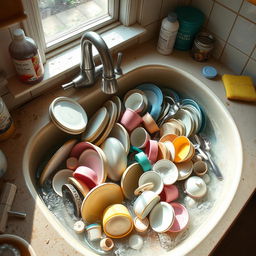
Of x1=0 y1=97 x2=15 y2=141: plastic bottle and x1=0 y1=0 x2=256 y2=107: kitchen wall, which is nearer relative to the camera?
x1=0 y1=97 x2=15 y2=141: plastic bottle

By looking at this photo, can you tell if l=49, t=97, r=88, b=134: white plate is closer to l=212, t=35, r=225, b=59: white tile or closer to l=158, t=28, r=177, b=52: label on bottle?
l=158, t=28, r=177, b=52: label on bottle

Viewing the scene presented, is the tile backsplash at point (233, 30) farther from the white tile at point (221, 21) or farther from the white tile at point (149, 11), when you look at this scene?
the white tile at point (149, 11)

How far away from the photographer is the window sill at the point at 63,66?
0.89 metres

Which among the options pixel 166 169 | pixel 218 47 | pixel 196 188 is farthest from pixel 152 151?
pixel 218 47

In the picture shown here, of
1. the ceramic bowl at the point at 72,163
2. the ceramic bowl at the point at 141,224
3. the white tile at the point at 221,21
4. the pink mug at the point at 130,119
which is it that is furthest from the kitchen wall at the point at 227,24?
the ceramic bowl at the point at 141,224

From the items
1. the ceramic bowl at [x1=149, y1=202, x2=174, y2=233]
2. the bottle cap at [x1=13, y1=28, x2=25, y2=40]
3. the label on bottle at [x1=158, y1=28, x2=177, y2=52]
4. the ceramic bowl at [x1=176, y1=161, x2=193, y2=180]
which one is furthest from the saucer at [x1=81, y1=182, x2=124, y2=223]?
the label on bottle at [x1=158, y1=28, x2=177, y2=52]

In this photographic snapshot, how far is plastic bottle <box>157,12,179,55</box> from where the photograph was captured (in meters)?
1.06

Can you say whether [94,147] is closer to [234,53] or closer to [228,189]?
→ [228,189]

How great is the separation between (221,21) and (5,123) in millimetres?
858

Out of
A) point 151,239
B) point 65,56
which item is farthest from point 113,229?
point 65,56

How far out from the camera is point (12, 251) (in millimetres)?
661

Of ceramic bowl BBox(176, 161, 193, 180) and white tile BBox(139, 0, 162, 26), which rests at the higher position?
white tile BBox(139, 0, 162, 26)

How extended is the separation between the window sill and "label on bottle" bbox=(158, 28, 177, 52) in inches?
3.0

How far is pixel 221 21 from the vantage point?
109 centimetres
